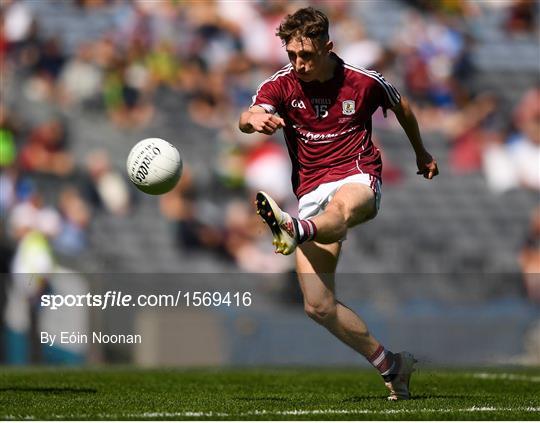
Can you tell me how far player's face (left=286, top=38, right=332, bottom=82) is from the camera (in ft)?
23.1

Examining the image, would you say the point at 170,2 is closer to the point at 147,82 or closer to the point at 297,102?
the point at 147,82

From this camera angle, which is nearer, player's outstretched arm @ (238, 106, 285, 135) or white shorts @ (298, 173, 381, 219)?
player's outstretched arm @ (238, 106, 285, 135)

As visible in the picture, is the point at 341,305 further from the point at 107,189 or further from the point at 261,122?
the point at 107,189

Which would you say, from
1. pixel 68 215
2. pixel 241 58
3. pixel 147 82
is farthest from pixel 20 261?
pixel 241 58

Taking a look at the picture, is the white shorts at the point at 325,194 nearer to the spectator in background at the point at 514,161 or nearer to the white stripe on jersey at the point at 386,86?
the white stripe on jersey at the point at 386,86

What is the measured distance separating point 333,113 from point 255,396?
1845mm

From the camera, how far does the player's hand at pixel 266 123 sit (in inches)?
259

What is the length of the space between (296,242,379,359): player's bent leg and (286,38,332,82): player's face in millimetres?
1027

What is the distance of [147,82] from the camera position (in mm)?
17297

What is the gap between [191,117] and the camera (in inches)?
682

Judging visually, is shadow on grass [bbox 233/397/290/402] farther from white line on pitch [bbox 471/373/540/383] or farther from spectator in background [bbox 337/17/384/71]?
spectator in background [bbox 337/17/384/71]

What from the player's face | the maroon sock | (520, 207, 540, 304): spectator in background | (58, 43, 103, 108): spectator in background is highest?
(58, 43, 103, 108): spectator in background

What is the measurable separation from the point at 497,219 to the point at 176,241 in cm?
492

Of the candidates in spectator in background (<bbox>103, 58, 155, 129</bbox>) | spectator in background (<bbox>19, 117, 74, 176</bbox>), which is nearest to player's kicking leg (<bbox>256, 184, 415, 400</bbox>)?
spectator in background (<bbox>19, 117, 74, 176</bbox>)
